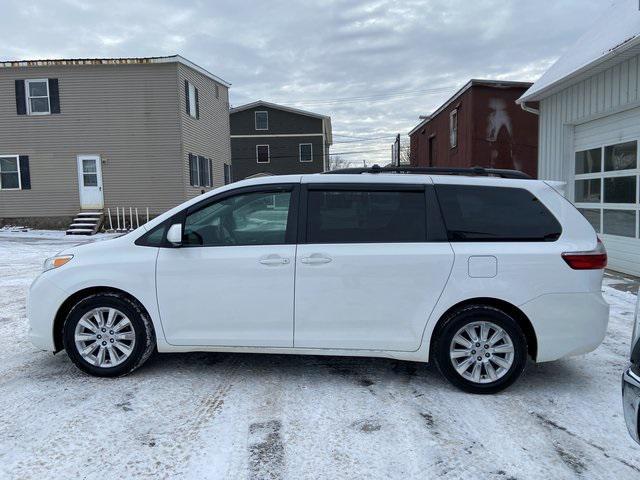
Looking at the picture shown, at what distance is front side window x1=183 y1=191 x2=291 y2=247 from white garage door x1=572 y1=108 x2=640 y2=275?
685 cm

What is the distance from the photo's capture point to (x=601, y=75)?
29.3ft

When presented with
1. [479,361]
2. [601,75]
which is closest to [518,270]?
[479,361]

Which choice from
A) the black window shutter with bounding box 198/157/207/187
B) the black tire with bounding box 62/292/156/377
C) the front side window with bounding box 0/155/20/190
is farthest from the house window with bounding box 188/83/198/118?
the black tire with bounding box 62/292/156/377

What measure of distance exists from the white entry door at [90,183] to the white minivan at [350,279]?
15.6 metres

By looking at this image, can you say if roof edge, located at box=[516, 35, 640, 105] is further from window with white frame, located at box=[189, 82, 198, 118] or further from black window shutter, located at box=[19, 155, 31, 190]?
black window shutter, located at box=[19, 155, 31, 190]

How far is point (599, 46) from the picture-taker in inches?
348

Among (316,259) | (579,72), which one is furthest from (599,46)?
(316,259)

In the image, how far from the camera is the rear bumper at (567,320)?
3852 mm

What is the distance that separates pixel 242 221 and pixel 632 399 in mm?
2949

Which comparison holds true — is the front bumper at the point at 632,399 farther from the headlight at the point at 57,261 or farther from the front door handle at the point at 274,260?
the headlight at the point at 57,261

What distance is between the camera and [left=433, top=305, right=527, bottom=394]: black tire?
387cm

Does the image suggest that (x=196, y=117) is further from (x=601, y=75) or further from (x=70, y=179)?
(x=601, y=75)

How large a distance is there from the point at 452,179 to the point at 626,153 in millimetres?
6126

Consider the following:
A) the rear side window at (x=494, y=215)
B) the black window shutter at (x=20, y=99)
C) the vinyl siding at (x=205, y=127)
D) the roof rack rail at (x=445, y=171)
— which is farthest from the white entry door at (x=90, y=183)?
the rear side window at (x=494, y=215)
